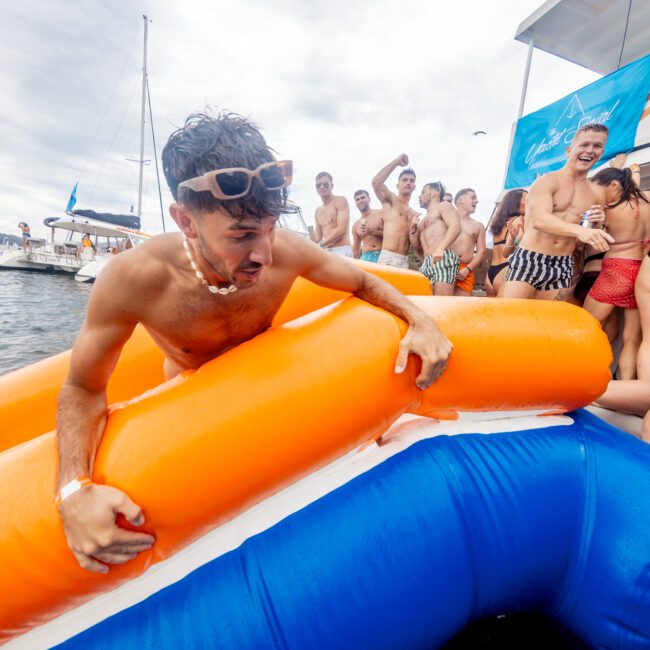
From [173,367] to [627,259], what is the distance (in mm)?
2433

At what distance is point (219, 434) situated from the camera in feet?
2.76

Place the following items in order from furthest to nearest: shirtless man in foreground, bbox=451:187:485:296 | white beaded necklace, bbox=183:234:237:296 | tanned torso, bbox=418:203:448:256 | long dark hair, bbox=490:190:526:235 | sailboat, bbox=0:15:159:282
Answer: sailboat, bbox=0:15:159:282, shirtless man in foreground, bbox=451:187:485:296, tanned torso, bbox=418:203:448:256, long dark hair, bbox=490:190:526:235, white beaded necklace, bbox=183:234:237:296

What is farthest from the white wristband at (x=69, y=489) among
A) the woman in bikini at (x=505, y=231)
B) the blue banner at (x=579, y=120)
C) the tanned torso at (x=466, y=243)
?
the blue banner at (x=579, y=120)

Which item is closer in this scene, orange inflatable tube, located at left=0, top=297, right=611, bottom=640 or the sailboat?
orange inflatable tube, located at left=0, top=297, right=611, bottom=640

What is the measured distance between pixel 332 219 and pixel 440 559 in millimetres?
4707

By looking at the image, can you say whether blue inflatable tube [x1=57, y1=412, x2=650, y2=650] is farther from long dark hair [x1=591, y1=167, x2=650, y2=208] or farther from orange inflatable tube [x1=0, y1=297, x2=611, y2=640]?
long dark hair [x1=591, y1=167, x2=650, y2=208]

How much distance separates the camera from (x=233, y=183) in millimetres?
875

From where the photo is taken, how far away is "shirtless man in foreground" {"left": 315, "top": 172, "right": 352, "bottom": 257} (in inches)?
201

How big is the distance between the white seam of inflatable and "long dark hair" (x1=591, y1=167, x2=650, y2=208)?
1.68 metres

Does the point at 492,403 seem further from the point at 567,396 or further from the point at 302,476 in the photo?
the point at 302,476

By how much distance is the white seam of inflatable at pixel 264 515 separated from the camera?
2.83 ft

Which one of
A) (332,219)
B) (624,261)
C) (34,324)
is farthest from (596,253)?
(34,324)

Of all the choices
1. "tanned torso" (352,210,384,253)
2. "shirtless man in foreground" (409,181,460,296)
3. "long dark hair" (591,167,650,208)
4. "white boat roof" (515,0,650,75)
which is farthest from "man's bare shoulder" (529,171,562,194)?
"white boat roof" (515,0,650,75)

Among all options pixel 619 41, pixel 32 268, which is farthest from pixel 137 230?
pixel 619 41
